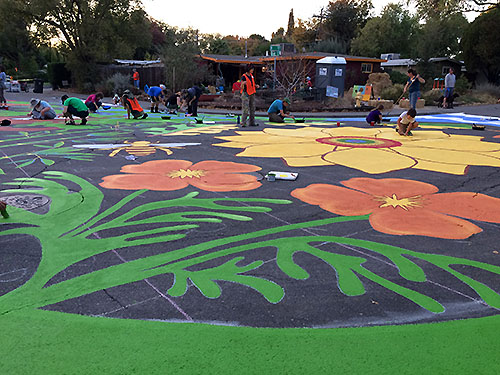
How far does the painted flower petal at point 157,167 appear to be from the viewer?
6812 mm

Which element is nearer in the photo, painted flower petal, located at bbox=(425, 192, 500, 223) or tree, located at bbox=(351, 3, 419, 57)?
painted flower petal, located at bbox=(425, 192, 500, 223)

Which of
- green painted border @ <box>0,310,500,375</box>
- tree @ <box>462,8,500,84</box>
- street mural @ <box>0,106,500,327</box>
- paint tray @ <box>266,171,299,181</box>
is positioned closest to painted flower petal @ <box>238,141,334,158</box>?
street mural @ <box>0,106,500,327</box>

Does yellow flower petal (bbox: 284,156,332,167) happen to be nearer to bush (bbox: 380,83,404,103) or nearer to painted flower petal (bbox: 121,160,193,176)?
painted flower petal (bbox: 121,160,193,176)

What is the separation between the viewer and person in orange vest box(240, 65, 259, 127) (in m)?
12.4

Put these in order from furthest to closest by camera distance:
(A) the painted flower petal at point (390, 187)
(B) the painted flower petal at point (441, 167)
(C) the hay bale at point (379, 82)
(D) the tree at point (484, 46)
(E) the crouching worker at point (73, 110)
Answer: (D) the tree at point (484, 46)
(C) the hay bale at point (379, 82)
(E) the crouching worker at point (73, 110)
(B) the painted flower petal at point (441, 167)
(A) the painted flower petal at point (390, 187)

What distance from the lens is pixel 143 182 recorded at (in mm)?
6102

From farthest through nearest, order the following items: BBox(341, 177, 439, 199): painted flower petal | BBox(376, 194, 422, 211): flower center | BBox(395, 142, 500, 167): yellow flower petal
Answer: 1. BBox(395, 142, 500, 167): yellow flower petal
2. BBox(341, 177, 439, 199): painted flower petal
3. BBox(376, 194, 422, 211): flower center

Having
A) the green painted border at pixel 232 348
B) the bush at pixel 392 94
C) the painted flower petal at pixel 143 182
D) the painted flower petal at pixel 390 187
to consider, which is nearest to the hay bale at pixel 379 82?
the bush at pixel 392 94

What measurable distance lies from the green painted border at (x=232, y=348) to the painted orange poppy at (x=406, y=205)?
1785 millimetres

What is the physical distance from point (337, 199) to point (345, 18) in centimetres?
5448

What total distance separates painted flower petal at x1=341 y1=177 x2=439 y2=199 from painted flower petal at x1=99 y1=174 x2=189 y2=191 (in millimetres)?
2574

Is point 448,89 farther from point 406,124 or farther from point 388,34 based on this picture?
point 388,34

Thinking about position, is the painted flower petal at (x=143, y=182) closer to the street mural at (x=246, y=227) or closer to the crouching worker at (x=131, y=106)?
the street mural at (x=246, y=227)

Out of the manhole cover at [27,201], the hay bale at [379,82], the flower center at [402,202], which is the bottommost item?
the manhole cover at [27,201]
